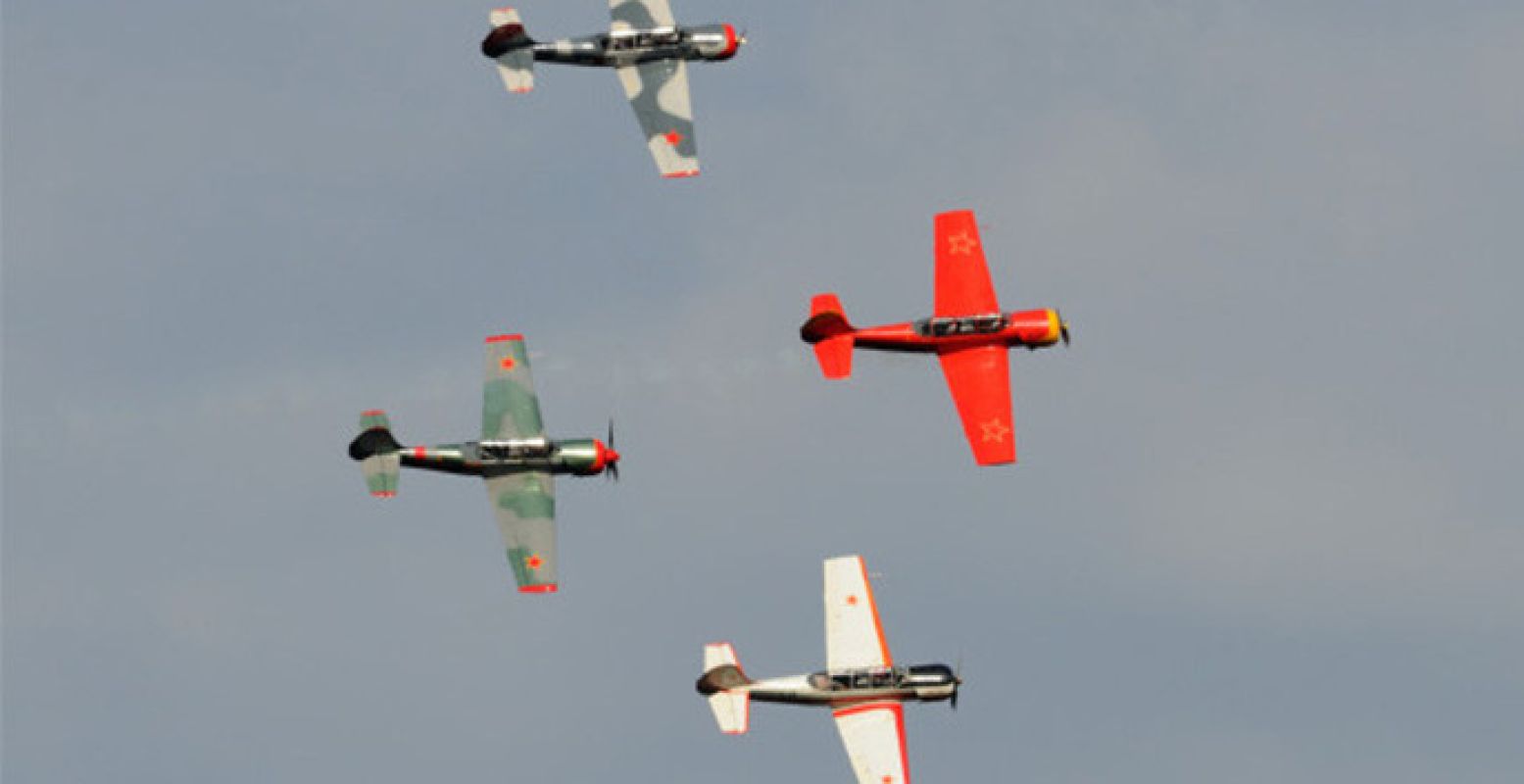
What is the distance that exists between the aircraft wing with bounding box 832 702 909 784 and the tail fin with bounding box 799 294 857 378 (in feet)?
41.8

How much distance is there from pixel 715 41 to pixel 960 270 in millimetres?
13506

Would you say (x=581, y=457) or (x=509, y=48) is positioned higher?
(x=509, y=48)

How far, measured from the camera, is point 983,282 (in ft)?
575

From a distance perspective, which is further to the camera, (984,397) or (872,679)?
(984,397)

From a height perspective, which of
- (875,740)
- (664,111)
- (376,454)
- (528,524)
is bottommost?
(875,740)

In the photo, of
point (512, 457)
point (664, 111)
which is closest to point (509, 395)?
point (512, 457)

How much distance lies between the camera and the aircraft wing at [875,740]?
165375 millimetres

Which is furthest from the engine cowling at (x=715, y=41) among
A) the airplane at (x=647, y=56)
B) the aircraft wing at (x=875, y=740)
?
the aircraft wing at (x=875, y=740)

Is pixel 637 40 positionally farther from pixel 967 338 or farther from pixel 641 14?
pixel 967 338

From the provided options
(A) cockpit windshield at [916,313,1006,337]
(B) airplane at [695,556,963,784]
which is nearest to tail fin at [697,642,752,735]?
(B) airplane at [695,556,963,784]

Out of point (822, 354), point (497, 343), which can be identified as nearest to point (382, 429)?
point (497, 343)

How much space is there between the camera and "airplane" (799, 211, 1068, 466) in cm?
17175

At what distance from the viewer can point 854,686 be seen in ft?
548

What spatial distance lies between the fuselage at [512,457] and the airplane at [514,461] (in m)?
0.03
